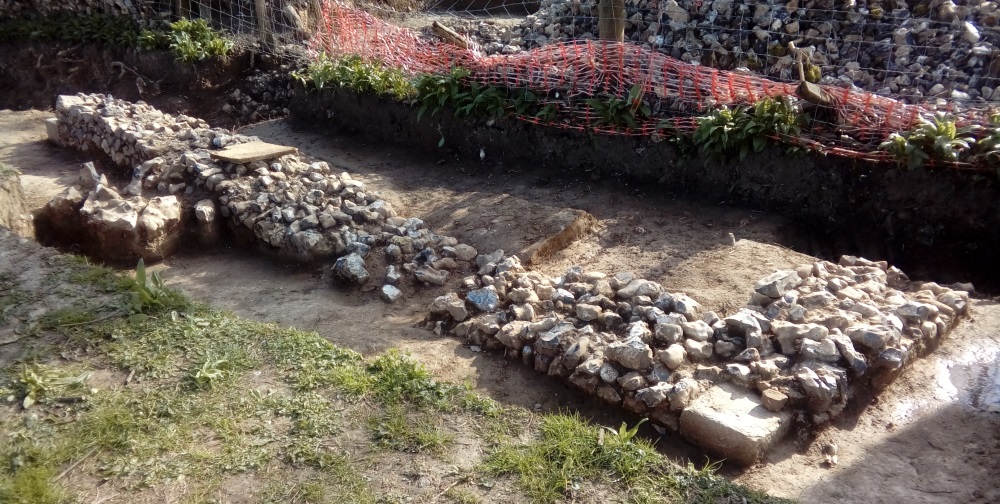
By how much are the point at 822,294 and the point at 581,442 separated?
6.33ft

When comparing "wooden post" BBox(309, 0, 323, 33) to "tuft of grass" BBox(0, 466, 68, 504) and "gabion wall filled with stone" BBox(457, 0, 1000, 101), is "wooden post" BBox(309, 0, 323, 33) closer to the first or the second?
"gabion wall filled with stone" BBox(457, 0, 1000, 101)

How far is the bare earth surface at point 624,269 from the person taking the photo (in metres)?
3.50

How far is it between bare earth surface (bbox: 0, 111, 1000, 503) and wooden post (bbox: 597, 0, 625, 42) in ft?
5.09

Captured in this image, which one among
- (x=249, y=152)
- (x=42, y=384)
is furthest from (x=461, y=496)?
(x=249, y=152)

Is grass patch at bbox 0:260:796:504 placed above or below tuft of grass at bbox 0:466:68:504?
above

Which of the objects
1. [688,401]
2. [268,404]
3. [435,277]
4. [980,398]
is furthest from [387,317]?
[980,398]

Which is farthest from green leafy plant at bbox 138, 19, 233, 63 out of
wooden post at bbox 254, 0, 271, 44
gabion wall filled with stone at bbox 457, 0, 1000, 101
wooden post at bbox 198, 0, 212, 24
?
gabion wall filled with stone at bbox 457, 0, 1000, 101

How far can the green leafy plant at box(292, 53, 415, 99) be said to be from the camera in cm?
783

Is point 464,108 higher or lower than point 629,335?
higher

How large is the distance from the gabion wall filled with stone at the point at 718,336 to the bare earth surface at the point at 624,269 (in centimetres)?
12

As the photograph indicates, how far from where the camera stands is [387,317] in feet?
15.8

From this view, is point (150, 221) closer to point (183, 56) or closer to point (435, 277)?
point (435, 277)

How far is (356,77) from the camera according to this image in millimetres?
8086

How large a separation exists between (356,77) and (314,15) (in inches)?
96.4
